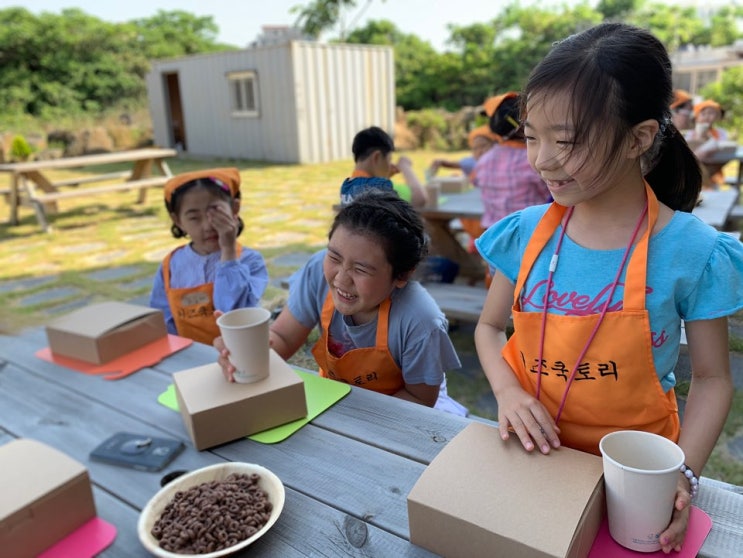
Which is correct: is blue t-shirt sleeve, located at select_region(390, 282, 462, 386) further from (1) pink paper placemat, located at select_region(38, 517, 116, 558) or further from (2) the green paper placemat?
(1) pink paper placemat, located at select_region(38, 517, 116, 558)

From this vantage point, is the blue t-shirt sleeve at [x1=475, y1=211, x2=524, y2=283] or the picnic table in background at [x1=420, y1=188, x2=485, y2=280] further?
the picnic table in background at [x1=420, y1=188, x2=485, y2=280]

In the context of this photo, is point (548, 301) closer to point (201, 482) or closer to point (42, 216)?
point (201, 482)

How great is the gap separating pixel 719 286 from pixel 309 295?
1167 mm

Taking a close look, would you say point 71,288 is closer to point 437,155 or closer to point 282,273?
point 282,273

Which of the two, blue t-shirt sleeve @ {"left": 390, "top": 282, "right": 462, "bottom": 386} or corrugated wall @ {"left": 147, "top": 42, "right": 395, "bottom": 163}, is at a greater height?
corrugated wall @ {"left": 147, "top": 42, "right": 395, "bottom": 163}

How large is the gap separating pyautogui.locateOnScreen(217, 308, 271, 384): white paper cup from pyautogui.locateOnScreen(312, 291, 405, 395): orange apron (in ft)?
1.22

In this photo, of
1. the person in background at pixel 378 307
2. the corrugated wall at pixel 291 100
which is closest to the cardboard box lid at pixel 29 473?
the person in background at pixel 378 307

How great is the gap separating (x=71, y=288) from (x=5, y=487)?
4.47 metres

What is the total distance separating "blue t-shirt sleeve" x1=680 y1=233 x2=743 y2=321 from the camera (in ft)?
3.45

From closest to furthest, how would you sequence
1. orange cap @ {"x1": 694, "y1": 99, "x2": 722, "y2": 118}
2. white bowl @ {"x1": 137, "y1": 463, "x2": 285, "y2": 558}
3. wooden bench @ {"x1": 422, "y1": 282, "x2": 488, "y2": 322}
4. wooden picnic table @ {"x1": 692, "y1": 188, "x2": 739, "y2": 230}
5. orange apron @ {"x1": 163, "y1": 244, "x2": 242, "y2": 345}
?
white bowl @ {"x1": 137, "y1": 463, "x2": 285, "y2": 558} < orange apron @ {"x1": 163, "y1": 244, "x2": 242, "y2": 345} < wooden bench @ {"x1": 422, "y1": 282, "x2": 488, "y2": 322} < wooden picnic table @ {"x1": 692, "y1": 188, "x2": 739, "y2": 230} < orange cap @ {"x1": 694, "y1": 99, "x2": 722, "y2": 118}

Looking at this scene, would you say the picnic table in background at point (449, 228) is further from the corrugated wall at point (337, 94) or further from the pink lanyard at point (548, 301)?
the corrugated wall at point (337, 94)

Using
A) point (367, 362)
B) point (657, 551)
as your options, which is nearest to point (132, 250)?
point (367, 362)

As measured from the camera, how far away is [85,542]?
1050 millimetres

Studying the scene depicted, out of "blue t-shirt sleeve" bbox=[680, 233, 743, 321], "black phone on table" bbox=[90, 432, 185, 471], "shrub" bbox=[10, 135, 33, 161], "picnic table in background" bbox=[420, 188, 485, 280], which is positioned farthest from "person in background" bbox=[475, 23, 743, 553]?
"shrub" bbox=[10, 135, 33, 161]
